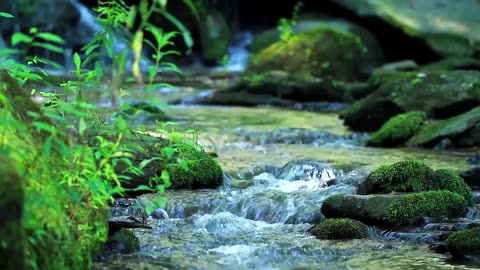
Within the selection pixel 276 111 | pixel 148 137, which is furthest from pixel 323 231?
pixel 276 111

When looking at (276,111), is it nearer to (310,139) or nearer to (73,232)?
(310,139)

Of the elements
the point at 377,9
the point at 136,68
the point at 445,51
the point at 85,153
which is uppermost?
the point at 377,9

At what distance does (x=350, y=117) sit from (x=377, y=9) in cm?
1176

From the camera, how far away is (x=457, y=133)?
11.9 metres

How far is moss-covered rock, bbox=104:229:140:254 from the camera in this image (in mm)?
5551

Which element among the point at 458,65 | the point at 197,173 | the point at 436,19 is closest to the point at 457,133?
the point at 197,173

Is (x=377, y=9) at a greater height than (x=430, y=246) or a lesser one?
greater

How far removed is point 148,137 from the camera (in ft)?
23.9

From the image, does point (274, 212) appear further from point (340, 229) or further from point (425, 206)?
point (425, 206)

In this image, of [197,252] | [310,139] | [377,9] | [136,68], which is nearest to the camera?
[136,68]

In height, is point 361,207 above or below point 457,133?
below

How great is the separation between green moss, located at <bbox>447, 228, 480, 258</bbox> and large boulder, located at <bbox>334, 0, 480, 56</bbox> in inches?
703

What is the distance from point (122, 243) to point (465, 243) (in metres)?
2.79

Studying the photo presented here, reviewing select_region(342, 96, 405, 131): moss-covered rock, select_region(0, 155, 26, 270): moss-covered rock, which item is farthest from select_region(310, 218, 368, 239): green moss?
select_region(342, 96, 405, 131): moss-covered rock
